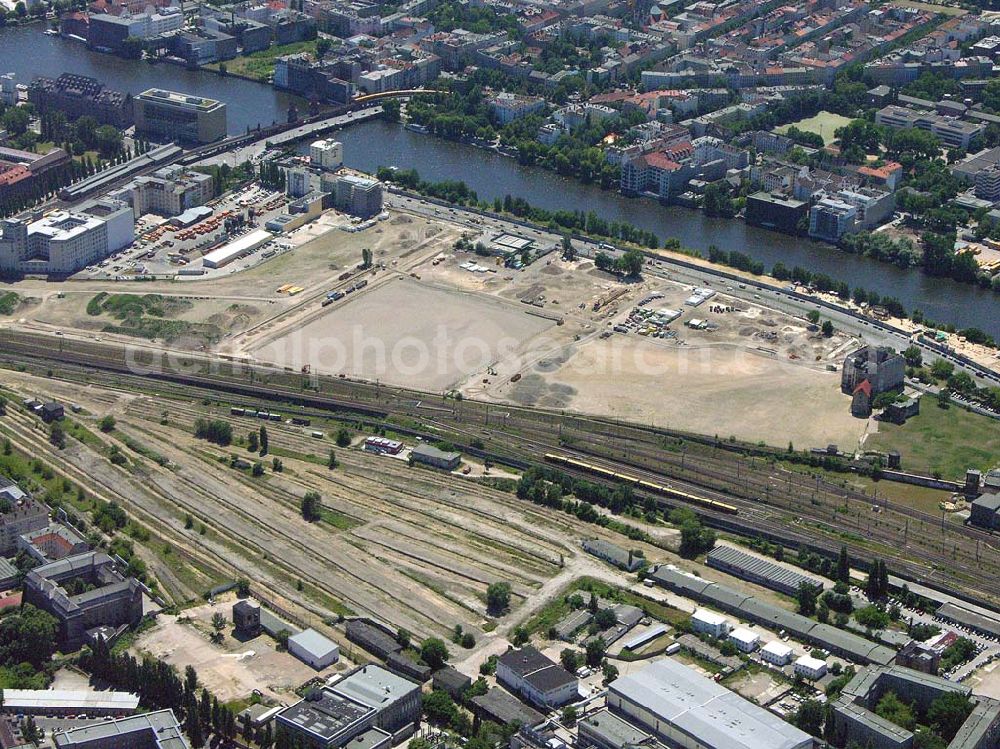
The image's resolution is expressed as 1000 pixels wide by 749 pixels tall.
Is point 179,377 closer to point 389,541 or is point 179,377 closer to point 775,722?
point 389,541

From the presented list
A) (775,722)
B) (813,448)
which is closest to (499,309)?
(813,448)

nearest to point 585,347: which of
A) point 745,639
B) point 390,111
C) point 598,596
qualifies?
point 598,596

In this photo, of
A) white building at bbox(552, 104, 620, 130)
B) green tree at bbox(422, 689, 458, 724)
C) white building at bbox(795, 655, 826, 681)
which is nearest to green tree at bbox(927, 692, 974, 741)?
white building at bbox(795, 655, 826, 681)

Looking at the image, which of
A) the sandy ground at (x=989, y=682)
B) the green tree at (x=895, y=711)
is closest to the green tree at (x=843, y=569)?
the sandy ground at (x=989, y=682)

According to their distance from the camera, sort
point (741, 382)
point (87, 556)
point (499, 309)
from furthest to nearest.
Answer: point (499, 309), point (741, 382), point (87, 556)

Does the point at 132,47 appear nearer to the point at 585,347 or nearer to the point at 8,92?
the point at 8,92

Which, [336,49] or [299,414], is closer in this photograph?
[299,414]

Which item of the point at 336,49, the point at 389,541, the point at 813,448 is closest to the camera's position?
the point at 389,541
